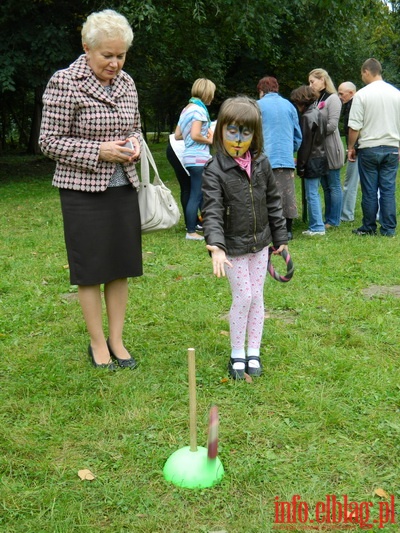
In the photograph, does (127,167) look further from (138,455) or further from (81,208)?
(138,455)

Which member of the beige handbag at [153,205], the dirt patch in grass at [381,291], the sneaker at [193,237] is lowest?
the sneaker at [193,237]

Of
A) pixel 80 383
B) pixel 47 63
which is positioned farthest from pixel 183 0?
pixel 80 383

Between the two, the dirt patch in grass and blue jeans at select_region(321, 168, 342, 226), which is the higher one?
blue jeans at select_region(321, 168, 342, 226)

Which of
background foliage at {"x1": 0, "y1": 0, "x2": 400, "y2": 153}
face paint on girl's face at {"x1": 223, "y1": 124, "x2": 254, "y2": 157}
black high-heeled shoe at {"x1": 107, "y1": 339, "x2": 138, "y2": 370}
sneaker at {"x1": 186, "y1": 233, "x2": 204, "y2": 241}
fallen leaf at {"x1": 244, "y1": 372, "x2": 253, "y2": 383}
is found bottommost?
sneaker at {"x1": 186, "y1": 233, "x2": 204, "y2": 241}

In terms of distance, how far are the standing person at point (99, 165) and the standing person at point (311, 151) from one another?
4389mm

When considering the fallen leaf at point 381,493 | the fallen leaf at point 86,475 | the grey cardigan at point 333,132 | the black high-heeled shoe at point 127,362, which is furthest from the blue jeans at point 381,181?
the fallen leaf at point 86,475

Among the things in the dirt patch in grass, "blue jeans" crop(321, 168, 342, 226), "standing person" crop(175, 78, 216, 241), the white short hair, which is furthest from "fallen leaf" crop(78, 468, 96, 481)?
"blue jeans" crop(321, 168, 342, 226)

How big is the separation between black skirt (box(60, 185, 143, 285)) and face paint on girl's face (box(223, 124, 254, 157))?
2.37ft

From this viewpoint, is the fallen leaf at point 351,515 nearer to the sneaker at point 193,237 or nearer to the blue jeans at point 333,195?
the sneaker at point 193,237

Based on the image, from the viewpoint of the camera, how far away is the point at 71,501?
2.72m

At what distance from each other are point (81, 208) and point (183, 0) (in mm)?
12275

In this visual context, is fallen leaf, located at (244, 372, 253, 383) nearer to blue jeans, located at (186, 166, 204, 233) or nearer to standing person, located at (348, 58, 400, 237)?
blue jeans, located at (186, 166, 204, 233)

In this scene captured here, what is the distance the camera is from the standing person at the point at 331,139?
8156 millimetres

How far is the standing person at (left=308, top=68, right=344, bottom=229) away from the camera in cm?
Result: 816
